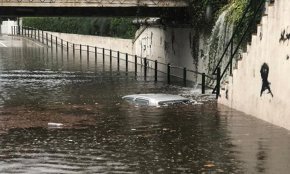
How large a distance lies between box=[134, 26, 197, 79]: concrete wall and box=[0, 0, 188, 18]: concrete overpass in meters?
1.48

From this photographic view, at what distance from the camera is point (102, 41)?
54.1 metres

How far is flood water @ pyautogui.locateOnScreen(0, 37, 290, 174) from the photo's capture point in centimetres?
1041

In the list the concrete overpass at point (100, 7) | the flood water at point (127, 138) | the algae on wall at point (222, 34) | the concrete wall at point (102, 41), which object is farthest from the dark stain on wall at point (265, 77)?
the concrete wall at point (102, 41)

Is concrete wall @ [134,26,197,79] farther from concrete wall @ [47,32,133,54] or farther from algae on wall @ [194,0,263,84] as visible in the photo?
concrete wall @ [47,32,133,54]

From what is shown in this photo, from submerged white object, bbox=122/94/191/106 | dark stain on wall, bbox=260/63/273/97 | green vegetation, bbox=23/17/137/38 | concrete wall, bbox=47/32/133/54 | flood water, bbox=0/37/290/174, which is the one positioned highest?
green vegetation, bbox=23/17/137/38

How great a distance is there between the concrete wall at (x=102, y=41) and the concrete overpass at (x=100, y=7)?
13082 millimetres

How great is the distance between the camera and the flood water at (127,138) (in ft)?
34.1

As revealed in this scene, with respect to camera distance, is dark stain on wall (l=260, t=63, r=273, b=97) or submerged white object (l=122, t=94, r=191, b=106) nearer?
dark stain on wall (l=260, t=63, r=273, b=97)

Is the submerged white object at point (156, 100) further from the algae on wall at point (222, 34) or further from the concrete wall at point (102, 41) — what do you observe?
the concrete wall at point (102, 41)

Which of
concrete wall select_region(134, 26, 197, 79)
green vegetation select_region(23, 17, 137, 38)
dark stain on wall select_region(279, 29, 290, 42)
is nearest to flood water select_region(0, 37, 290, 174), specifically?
dark stain on wall select_region(279, 29, 290, 42)

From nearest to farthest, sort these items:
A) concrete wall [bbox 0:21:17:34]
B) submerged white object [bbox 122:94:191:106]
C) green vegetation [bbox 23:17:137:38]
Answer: submerged white object [bbox 122:94:191:106] < green vegetation [bbox 23:17:137:38] < concrete wall [bbox 0:21:17:34]

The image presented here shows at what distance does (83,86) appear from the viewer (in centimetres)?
2559

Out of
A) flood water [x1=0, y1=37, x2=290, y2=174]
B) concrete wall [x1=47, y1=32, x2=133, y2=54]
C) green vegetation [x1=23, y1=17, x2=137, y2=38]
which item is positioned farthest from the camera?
green vegetation [x1=23, y1=17, x2=137, y2=38]

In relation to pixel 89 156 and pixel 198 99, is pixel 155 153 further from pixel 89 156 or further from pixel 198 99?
pixel 198 99
